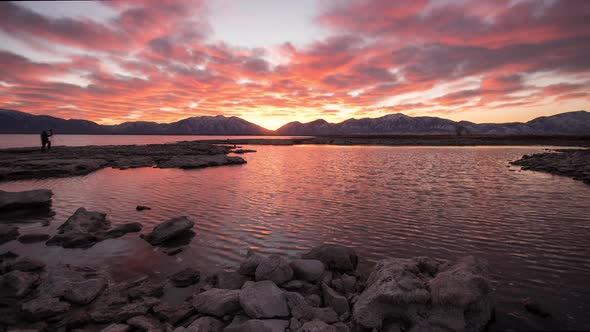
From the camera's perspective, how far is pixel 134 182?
31000 millimetres

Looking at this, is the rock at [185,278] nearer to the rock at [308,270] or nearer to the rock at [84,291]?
the rock at [84,291]

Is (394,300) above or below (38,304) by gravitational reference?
above

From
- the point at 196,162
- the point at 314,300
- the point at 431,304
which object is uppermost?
the point at 196,162

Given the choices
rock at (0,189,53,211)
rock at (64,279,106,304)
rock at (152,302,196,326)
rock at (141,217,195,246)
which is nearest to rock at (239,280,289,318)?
rock at (152,302,196,326)

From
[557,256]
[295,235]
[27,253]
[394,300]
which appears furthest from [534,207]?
Result: [27,253]

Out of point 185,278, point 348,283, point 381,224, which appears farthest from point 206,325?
point 381,224

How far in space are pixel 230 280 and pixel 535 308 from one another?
904 centimetres

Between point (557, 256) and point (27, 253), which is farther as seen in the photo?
point (27, 253)

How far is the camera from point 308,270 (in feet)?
33.0

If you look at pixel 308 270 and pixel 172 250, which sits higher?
pixel 308 270

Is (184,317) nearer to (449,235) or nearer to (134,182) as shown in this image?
(449,235)

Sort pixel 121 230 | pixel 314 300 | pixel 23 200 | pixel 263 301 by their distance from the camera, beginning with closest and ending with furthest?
pixel 263 301 < pixel 314 300 < pixel 121 230 < pixel 23 200

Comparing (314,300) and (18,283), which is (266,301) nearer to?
(314,300)

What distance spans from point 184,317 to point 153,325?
2.66ft
